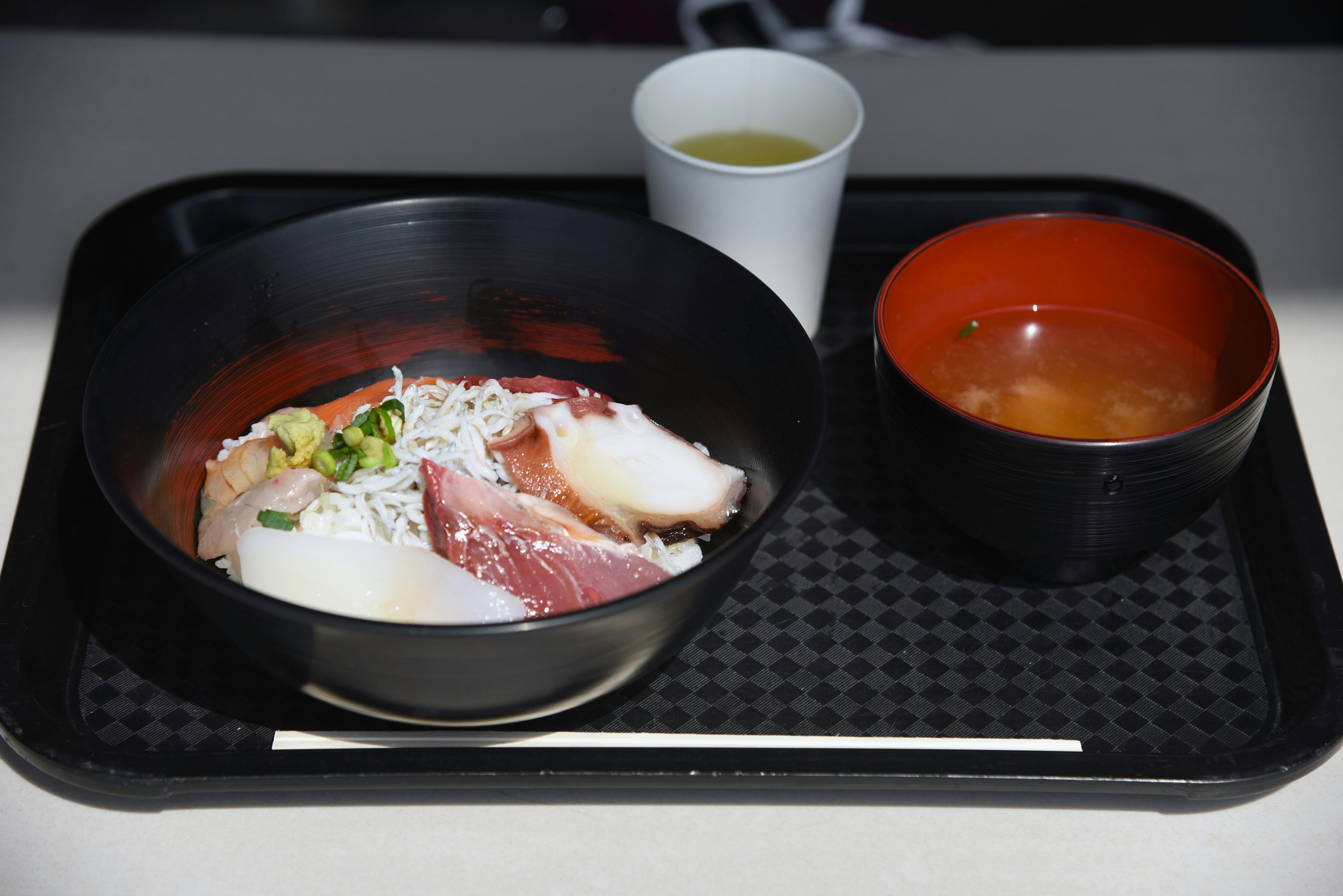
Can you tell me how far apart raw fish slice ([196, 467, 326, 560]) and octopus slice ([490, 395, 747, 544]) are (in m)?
0.18

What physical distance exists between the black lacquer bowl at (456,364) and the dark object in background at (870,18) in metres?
2.29

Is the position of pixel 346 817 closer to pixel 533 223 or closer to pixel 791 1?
pixel 533 223

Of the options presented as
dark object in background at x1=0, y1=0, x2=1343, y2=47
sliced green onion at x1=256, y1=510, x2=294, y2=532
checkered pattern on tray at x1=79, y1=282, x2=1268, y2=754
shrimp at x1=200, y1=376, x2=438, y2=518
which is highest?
sliced green onion at x1=256, y1=510, x2=294, y2=532

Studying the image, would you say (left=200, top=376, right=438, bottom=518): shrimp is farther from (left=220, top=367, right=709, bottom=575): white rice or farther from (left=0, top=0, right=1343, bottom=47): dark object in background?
(left=0, top=0, right=1343, bottom=47): dark object in background

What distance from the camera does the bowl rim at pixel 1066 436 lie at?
983mm

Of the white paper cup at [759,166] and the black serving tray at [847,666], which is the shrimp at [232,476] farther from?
the white paper cup at [759,166]

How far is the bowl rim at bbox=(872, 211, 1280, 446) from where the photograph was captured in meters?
0.98

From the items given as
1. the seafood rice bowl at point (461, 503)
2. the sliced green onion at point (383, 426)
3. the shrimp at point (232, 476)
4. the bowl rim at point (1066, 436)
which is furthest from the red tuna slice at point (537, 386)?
the bowl rim at point (1066, 436)

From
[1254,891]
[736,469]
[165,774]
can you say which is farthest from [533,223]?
[1254,891]

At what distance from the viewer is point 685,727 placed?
3.35 feet

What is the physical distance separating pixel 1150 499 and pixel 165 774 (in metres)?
0.88

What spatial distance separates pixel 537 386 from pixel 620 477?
0.61ft

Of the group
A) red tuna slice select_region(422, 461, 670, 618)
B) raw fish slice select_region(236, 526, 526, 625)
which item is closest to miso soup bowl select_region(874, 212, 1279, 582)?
red tuna slice select_region(422, 461, 670, 618)

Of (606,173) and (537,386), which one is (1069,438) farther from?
(606,173)
